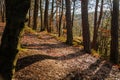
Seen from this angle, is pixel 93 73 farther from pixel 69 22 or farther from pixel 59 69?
pixel 69 22

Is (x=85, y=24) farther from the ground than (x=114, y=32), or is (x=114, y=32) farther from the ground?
(x=85, y=24)

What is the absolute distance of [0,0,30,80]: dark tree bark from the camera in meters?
5.67

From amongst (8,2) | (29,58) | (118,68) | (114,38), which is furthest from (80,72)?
(8,2)

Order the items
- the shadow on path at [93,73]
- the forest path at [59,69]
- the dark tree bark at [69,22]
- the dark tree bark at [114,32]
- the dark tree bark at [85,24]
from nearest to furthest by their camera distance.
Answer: the forest path at [59,69], the shadow on path at [93,73], the dark tree bark at [114,32], the dark tree bark at [85,24], the dark tree bark at [69,22]

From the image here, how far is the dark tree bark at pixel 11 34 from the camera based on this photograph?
18.6 ft

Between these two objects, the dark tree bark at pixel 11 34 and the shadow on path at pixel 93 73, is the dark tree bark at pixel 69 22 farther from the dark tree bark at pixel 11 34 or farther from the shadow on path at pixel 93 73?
the dark tree bark at pixel 11 34

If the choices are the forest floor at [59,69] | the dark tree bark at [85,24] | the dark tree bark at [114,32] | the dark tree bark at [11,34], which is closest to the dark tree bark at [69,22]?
the dark tree bark at [85,24]

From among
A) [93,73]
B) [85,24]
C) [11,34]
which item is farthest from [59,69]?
[85,24]

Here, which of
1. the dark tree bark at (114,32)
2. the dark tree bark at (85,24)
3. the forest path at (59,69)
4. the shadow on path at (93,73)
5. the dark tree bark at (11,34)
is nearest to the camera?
the dark tree bark at (11,34)

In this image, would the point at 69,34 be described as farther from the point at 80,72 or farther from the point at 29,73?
the point at 29,73

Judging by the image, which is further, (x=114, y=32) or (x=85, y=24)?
(x=85, y=24)

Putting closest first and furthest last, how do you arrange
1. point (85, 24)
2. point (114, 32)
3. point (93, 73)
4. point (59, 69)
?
point (59, 69)
point (93, 73)
point (114, 32)
point (85, 24)

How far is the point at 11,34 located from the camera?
5.73m

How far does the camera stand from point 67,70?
36.5ft
